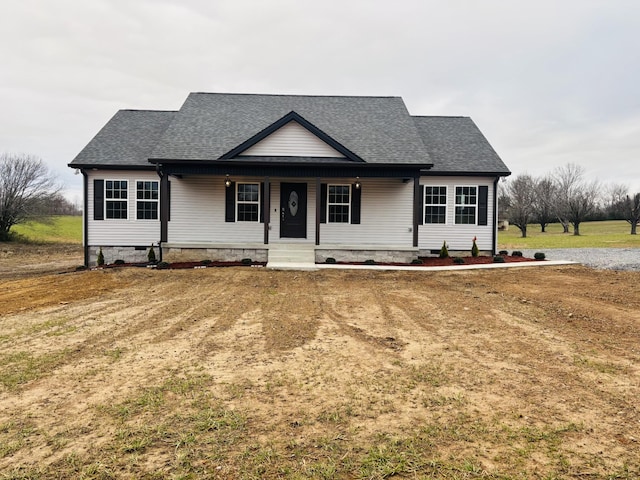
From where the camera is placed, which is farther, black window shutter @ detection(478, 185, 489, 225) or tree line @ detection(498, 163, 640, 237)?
tree line @ detection(498, 163, 640, 237)

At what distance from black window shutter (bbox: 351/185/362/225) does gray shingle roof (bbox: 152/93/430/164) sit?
63.0 inches

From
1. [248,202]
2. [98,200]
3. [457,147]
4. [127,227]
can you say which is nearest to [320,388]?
[248,202]

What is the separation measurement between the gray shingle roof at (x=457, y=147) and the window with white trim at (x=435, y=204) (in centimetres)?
85

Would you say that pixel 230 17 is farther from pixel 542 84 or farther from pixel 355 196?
pixel 542 84

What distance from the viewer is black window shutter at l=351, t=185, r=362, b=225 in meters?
15.1

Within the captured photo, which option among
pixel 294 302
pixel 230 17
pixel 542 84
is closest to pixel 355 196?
pixel 294 302

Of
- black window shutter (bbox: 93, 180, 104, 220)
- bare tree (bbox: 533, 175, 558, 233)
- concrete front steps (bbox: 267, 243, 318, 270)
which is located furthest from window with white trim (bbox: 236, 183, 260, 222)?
bare tree (bbox: 533, 175, 558, 233)

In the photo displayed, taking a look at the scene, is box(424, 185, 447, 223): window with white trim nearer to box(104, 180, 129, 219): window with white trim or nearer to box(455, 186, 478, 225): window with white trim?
box(455, 186, 478, 225): window with white trim

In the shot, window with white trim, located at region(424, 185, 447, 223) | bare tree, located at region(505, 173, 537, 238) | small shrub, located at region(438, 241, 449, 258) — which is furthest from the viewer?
bare tree, located at region(505, 173, 537, 238)

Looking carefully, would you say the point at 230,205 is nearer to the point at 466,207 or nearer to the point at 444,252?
the point at 444,252

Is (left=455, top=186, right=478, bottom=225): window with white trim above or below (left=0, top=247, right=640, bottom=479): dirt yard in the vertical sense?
above

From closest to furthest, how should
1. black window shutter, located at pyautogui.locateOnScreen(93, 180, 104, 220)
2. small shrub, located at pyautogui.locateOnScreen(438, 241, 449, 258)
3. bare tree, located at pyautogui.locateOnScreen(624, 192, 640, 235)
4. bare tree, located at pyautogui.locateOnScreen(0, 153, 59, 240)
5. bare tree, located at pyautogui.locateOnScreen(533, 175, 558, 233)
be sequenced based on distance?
1. small shrub, located at pyautogui.locateOnScreen(438, 241, 449, 258)
2. black window shutter, located at pyautogui.locateOnScreen(93, 180, 104, 220)
3. bare tree, located at pyautogui.locateOnScreen(0, 153, 59, 240)
4. bare tree, located at pyautogui.locateOnScreen(624, 192, 640, 235)
5. bare tree, located at pyautogui.locateOnScreen(533, 175, 558, 233)

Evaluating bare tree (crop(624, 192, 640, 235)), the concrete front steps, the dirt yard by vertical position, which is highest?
bare tree (crop(624, 192, 640, 235))

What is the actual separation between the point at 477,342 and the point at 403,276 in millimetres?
6050
